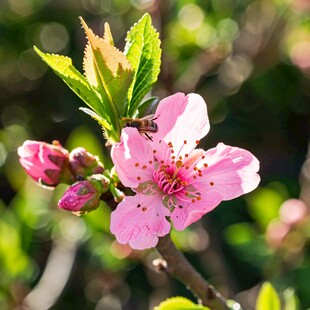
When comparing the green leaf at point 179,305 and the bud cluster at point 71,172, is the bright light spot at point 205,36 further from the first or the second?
the green leaf at point 179,305

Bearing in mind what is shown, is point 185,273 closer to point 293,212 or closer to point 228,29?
point 293,212

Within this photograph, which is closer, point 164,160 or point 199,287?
point 199,287

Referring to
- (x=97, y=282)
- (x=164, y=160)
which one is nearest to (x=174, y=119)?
(x=164, y=160)

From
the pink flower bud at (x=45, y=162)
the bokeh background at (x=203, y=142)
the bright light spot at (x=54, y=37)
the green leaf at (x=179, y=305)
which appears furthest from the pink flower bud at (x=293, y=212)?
the bright light spot at (x=54, y=37)

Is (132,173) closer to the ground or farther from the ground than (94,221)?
farther from the ground

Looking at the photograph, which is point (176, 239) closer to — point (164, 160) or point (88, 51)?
point (164, 160)

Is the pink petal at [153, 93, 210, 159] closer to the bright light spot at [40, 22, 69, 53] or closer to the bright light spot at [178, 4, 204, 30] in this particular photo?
the bright light spot at [178, 4, 204, 30]
